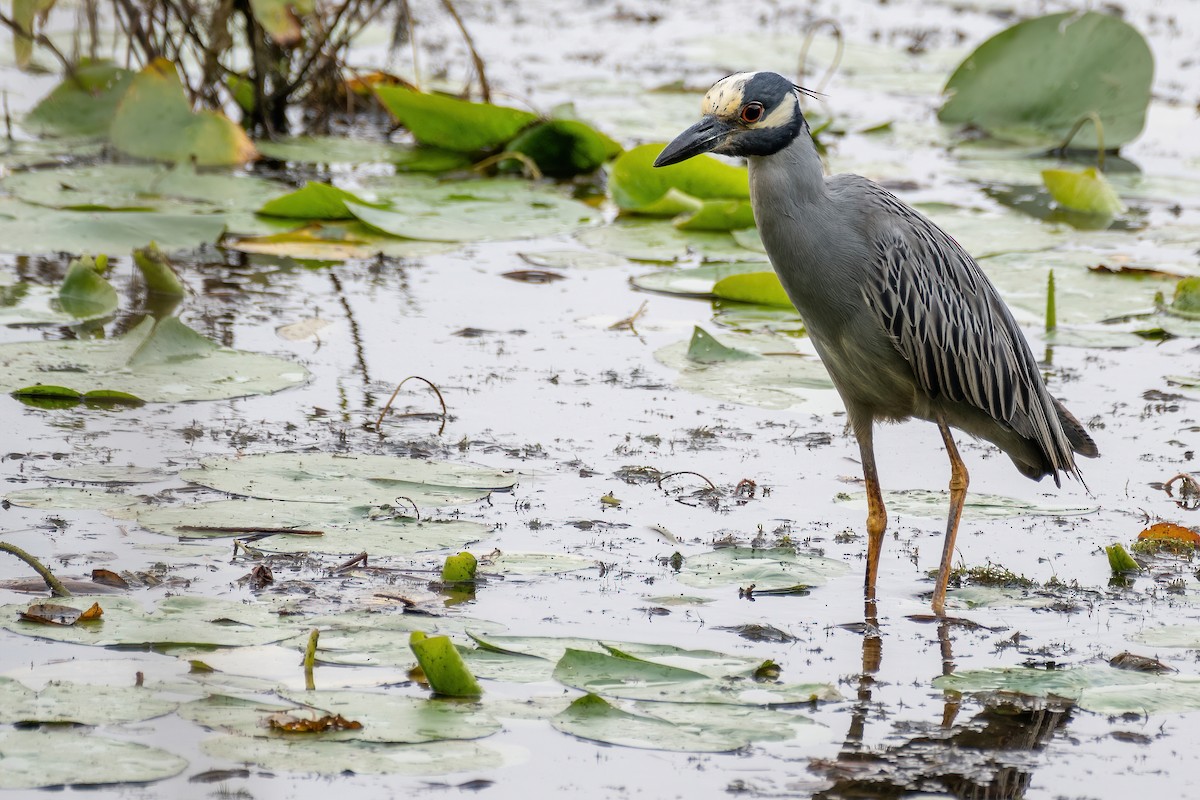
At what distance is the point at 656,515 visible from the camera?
485cm

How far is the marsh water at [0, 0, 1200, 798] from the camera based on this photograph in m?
3.41

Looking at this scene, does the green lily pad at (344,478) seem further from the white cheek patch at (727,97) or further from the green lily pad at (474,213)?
the green lily pad at (474,213)

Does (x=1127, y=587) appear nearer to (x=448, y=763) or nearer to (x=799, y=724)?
(x=799, y=724)

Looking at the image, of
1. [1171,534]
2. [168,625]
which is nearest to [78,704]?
[168,625]

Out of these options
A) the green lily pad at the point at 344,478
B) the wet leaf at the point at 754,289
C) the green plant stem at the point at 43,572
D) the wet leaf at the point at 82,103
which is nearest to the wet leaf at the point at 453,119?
the wet leaf at the point at 82,103

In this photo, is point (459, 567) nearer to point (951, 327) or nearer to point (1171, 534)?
point (951, 327)

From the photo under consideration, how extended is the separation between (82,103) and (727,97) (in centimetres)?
626

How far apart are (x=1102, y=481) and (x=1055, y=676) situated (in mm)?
1734

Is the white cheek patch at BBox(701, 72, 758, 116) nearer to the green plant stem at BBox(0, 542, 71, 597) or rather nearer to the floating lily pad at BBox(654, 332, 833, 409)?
the floating lily pad at BBox(654, 332, 833, 409)

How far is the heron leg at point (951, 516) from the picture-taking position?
4352mm

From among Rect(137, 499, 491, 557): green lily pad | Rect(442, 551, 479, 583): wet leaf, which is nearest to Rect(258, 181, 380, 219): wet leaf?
Rect(137, 499, 491, 557): green lily pad

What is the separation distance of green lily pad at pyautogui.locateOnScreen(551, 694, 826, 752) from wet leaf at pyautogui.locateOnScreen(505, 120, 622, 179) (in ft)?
19.2

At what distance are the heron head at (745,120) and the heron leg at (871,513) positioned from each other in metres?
0.96

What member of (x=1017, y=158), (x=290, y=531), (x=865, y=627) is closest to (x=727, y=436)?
(x=865, y=627)
